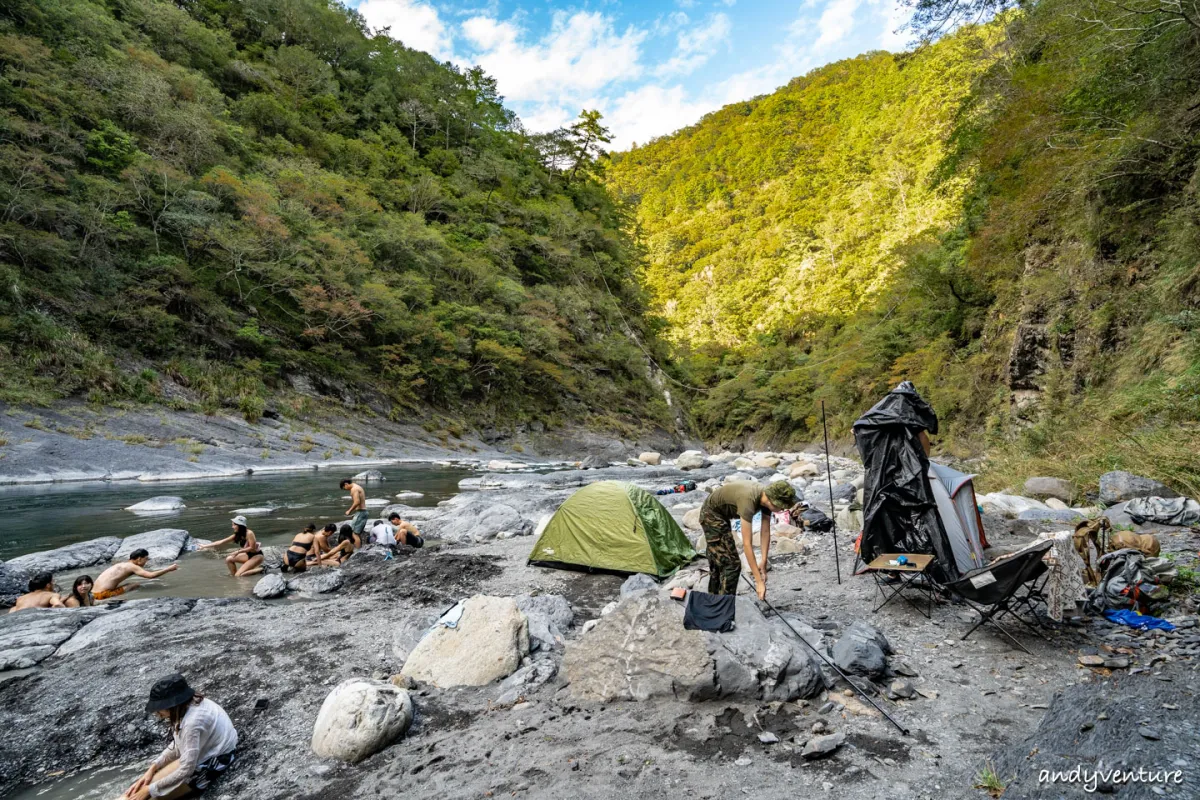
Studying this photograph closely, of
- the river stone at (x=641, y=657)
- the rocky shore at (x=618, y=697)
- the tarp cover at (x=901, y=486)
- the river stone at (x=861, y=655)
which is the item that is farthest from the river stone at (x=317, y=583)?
the tarp cover at (x=901, y=486)

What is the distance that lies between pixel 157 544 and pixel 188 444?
10.0m

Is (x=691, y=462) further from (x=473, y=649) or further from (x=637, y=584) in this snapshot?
(x=473, y=649)

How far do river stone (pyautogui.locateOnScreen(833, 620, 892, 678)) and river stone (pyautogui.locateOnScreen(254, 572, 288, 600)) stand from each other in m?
6.94

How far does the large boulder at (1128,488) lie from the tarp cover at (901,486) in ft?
11.2

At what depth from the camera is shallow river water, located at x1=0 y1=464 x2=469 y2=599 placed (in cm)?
818

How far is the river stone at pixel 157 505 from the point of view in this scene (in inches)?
470

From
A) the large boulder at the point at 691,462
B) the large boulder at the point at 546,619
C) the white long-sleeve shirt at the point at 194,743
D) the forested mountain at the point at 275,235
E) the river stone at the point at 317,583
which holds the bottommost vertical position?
the large boulder at the point at 691,462

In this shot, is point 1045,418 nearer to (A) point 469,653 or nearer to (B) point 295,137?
(A) point 469,653

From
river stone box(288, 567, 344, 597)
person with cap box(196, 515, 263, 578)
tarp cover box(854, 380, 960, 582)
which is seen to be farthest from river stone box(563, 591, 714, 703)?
person with cap box(196, 515, 263, 578)

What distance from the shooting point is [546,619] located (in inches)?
221

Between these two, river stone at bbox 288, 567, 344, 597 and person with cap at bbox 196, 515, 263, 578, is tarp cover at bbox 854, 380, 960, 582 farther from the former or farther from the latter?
person with cap at bbox 196, 515, 263, 578

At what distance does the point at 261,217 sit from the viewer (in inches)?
991

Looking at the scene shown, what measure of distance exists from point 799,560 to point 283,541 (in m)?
9.46

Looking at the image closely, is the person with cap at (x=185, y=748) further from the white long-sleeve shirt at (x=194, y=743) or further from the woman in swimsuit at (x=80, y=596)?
the woman in swimsuit at (x=80, y=596)
